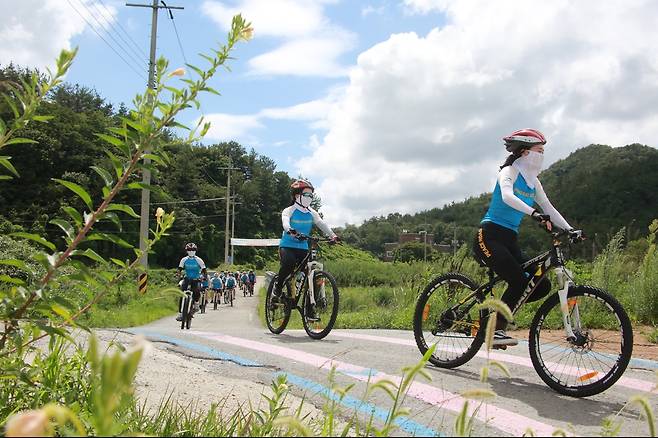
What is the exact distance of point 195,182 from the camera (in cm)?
9806

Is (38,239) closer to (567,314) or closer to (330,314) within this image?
(567,314)

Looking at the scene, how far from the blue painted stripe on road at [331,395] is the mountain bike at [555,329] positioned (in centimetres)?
97

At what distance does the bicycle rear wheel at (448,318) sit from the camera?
4.97 metres

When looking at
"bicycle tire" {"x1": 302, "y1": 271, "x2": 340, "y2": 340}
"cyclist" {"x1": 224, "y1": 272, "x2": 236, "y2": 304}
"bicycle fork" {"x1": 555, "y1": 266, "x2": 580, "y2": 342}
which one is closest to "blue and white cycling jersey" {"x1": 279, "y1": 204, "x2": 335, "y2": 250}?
"bicycle tire" {"x1": 302, "y1": 271, "x2": 340, "y2": 340}

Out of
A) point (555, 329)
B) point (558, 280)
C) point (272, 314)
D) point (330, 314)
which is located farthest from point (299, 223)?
point (558, 280)

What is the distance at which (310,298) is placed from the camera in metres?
7.60

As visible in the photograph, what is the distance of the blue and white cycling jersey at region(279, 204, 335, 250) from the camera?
315 inches

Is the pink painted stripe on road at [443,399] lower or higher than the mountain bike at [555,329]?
lower

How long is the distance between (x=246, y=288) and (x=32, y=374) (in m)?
44.5

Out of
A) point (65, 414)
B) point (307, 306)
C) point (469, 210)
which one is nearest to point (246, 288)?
point (307, 306)

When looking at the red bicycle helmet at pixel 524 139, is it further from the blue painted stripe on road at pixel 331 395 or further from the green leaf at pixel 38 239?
the green leaf at pixel 38 239

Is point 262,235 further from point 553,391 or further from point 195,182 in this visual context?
point 553,391

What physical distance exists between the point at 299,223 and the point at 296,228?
0.09 metres

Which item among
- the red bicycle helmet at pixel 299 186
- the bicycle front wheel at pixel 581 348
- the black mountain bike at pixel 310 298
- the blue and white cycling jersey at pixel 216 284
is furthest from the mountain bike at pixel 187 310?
the blue and white cycling jersey at pixel 216 284
